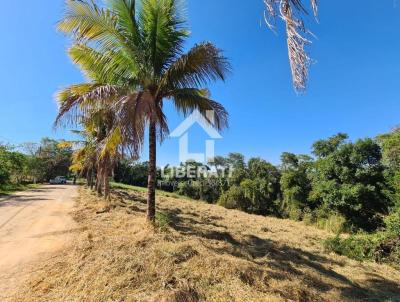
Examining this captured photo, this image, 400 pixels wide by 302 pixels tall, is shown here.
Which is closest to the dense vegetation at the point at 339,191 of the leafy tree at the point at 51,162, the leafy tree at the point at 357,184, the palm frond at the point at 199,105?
the leafy tree at the point at 357,184

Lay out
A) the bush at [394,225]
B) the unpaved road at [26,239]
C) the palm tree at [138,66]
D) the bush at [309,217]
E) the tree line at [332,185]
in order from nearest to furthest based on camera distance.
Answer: the unpaved road at [26,239] < the palm tree at [138,66] < the bush at [394,225] < the tree line at [332,185] < the bush at [309,217]

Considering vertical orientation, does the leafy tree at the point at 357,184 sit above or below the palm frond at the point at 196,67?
below

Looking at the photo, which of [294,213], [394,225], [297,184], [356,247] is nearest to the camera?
[356,247]

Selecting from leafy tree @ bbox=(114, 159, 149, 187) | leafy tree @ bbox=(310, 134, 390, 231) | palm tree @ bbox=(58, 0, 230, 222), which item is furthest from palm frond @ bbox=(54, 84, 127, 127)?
leafy tree @ bbox=(114, 159, 149, 187)

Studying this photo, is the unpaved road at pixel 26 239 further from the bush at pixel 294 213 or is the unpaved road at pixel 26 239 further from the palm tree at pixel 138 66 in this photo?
the bush at pixel 294 213

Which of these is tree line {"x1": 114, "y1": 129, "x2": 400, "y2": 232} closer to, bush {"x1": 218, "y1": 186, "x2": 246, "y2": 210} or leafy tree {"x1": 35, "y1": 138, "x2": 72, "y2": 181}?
bush {"x1": 218, "y1": 186, "x2": 246, "y2": 210}

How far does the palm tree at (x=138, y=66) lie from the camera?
21.5 feet

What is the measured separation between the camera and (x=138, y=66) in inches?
279

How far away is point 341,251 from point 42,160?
4634cm

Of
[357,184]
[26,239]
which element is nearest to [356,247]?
[357,184]

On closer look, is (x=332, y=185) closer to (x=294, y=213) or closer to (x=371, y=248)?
(x=294, y=213)

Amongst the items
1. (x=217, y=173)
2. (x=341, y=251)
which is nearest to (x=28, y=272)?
(x=341, y=251)

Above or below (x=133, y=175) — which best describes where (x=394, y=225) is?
below

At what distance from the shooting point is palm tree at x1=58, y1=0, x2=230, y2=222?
6551mm
